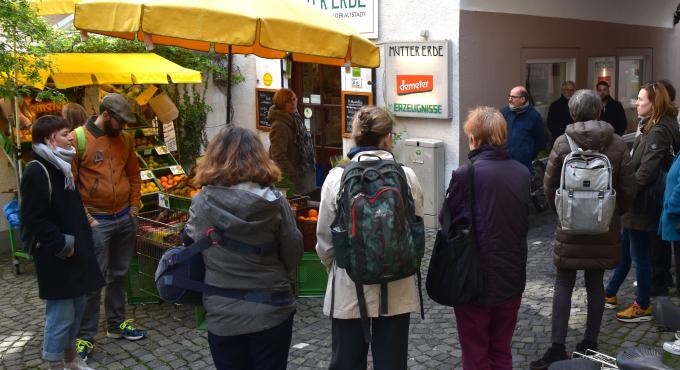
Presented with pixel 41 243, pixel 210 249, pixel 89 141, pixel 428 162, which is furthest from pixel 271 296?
pixel 428 162

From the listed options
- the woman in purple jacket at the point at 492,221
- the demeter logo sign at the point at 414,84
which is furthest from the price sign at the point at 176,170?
the woman in purple jacket at the point at 492,221

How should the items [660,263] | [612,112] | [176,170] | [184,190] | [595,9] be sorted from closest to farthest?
[660,263]
[184,190]
[176,170]
[612,112]
[595,9]

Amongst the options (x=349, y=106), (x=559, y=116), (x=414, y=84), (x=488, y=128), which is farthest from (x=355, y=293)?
(x=559, y=116)

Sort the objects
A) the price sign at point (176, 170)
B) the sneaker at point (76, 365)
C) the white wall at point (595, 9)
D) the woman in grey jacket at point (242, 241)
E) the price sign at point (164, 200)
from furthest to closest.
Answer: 1. the white wall at point (595, 9)
2. the price sign at point (176, 170)
3. the price sign at point (164, 200)
4. the sneaker at point (76, 365)
5. the woman in grey jacket at point (242, 241)

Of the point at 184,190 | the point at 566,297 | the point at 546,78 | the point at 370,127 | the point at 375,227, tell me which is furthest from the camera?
the point at 546,78

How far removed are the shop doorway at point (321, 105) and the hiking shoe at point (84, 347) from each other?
236 inches

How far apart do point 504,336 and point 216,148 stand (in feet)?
6.08

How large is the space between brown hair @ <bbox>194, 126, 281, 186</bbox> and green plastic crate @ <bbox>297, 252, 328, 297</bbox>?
2.81m

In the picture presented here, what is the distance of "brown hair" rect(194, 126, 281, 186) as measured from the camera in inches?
123

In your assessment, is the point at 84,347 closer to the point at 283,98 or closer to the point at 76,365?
the point at 76,365

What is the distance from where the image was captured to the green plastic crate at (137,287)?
236 inches

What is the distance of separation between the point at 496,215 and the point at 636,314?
2.39 meters

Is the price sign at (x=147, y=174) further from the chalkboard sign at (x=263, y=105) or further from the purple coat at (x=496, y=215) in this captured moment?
the purple coat at (x=496, y=215)

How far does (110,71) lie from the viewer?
26.2 feet
